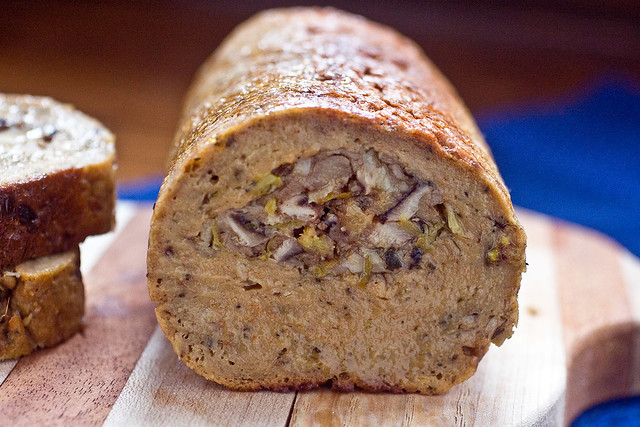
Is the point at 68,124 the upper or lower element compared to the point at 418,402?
upper

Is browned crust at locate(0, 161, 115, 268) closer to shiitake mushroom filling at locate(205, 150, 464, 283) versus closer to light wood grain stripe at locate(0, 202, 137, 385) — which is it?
light wood grain stripe at locate(0, 202, 137, 385)

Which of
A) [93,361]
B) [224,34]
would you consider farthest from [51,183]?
[224,34]

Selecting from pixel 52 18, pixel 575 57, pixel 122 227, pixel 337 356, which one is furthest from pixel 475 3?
pixel 337 356

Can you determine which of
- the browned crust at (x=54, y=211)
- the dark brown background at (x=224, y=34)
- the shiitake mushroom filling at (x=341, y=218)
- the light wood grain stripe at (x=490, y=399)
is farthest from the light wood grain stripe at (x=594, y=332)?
the dark brown background at (x=224, y=34)

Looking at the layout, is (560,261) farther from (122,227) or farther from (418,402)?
(122,227)

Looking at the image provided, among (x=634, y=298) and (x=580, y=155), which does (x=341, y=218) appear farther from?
(x=580, y=155)

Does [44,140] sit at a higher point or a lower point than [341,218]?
lower
